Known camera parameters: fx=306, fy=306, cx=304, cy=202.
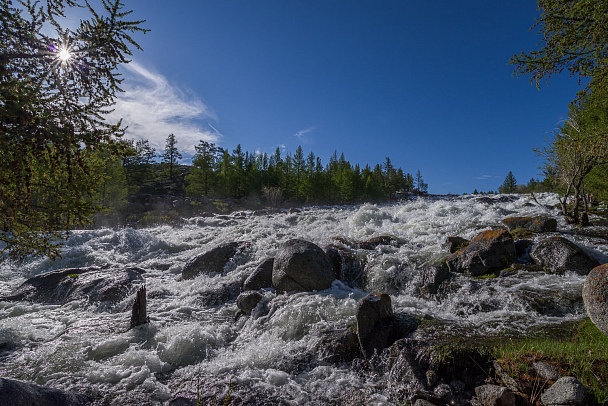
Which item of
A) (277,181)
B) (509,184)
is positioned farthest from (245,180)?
(509,184)

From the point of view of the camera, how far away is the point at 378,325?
7094 mm

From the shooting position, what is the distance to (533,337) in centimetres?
650

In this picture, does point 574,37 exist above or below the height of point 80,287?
above

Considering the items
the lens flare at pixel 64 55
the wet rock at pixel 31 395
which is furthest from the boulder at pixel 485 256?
the lens flare at pixel 64 55

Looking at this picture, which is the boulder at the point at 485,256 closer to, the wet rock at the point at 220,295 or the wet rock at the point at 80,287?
the wet rock at the point at 220,295

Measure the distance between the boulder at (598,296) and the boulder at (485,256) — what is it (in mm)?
5320

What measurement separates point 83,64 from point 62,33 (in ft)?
1.45

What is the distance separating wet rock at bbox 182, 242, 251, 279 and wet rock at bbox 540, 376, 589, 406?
41.5 ft

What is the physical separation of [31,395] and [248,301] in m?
5.98

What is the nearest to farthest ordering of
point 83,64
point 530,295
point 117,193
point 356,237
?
point 83,64 → point 530,295 → point 356,237 → point 117,193

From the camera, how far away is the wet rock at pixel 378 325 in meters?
6.77

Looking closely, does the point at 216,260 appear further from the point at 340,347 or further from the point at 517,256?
the point at 517,256

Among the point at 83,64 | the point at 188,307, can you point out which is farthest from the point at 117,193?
the point at 83,64

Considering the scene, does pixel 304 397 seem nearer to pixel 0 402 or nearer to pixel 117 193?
pixel 0 402
